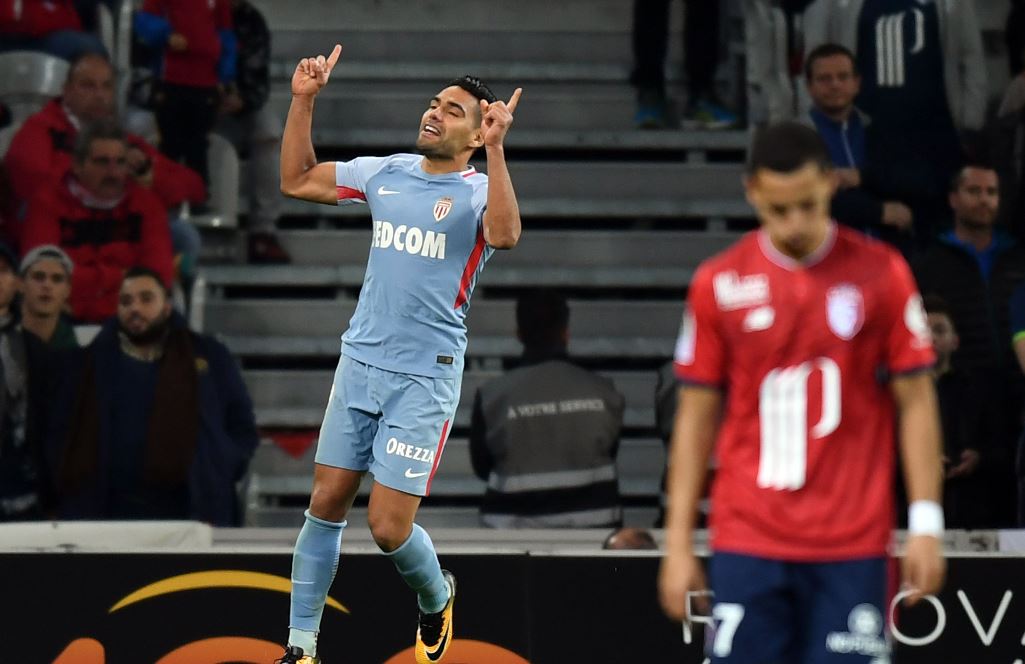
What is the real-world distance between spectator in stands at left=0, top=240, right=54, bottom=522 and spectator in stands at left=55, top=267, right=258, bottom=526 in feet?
0.53

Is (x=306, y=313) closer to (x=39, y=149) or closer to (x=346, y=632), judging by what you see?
(x=39, y=149)

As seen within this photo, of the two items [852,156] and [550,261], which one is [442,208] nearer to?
[852,156]

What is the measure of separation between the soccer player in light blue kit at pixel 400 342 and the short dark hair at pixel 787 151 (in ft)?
6.60

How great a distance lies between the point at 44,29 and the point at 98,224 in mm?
1672

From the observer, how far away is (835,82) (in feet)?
34.3

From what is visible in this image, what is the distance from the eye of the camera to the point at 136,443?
907 centimetres

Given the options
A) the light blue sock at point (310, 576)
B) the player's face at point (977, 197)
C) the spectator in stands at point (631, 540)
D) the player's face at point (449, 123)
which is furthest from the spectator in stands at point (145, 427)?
the player's face at point (977, 197)

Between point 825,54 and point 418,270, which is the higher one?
point 825,54

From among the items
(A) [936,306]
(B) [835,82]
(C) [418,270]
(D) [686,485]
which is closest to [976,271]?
(A) [936,306]

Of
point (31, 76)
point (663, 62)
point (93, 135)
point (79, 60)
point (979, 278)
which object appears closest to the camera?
point (979, 278)

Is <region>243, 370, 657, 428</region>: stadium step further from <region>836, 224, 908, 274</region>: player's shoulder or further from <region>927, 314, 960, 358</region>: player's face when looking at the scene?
<region>836, 224, 908, 274</region>: player's shoulder

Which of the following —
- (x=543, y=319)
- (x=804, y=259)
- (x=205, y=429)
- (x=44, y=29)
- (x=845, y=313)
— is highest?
(x=44, y=29)

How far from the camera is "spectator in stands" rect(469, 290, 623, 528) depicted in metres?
8.94

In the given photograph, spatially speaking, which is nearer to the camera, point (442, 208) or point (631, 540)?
point (442, 208)
